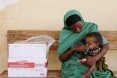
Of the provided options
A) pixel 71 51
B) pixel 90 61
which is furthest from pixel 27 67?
pixel 90 61

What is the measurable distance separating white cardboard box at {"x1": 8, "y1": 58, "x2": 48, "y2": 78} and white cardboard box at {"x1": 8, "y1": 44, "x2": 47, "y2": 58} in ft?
0.13

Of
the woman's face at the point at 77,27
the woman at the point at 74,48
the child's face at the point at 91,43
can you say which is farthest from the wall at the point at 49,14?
the child's face at the point at 91,43

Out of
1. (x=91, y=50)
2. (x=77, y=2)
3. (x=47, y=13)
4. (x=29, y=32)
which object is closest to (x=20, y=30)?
(x=29, y=32)

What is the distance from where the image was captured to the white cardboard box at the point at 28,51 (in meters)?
2.59

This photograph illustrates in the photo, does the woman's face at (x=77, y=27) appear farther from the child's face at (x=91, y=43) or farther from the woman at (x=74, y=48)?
the child's face at (x=91, y=43)

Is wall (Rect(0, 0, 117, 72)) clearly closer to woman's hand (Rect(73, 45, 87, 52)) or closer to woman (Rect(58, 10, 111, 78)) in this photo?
woman (Rect(58, 10, 111, 78))

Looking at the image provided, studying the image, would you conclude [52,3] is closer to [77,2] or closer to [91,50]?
[77,2]

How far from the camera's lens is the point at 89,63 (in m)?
2.47

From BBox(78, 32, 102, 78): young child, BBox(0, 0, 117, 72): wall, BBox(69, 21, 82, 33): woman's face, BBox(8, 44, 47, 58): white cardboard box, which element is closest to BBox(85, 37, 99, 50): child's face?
BBox(78, 32, 102, 78): young child

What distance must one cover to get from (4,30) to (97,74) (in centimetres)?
121

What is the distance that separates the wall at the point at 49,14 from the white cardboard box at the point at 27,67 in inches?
22.2

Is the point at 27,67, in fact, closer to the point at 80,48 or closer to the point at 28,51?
the point at 28,51

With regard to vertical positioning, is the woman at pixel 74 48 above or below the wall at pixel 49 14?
below

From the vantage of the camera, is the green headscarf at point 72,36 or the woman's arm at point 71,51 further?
the green headscarf at point 72,36
